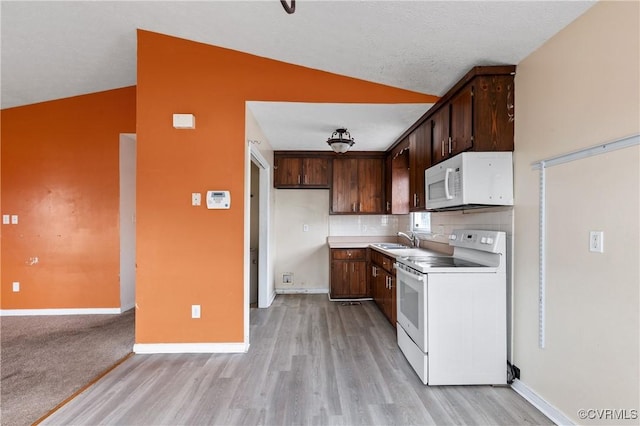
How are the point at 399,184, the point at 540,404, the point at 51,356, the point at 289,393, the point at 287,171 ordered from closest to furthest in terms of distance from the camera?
the point at 540,404
the point at 289,393
the point at 51,356
the point at 399,184
the point at 287,171

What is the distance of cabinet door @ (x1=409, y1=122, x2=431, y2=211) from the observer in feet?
10.8

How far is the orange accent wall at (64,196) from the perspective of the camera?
13.4 ft

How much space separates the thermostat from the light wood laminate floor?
1.36 meters

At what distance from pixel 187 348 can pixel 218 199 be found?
1404 mm

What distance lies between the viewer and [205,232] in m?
2.90

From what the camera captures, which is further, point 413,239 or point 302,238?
point 302,238

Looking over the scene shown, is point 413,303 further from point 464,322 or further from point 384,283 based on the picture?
point 384,283

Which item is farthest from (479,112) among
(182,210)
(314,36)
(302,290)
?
(302,290)

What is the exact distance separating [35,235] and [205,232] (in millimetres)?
2924

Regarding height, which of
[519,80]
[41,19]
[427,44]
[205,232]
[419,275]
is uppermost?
[41,19]

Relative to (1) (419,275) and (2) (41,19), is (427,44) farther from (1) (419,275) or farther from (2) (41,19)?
(2) (41,19)

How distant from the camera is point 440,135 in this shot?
295 centimetres

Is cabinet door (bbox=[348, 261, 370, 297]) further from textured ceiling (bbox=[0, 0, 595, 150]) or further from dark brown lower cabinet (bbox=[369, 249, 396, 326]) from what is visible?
textured ceiling (bbox=[0, 0, 595, 150])

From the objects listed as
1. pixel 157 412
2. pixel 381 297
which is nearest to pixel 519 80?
pixel 381 297
